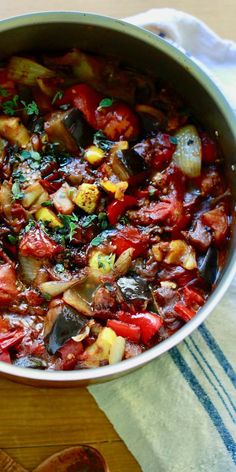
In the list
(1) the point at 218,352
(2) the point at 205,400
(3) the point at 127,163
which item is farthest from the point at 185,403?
(3) the point at 127,163

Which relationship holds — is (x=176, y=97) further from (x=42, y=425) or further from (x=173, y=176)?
(x=42, y=425)

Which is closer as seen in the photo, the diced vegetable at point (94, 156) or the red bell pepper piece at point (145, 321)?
the red bell pepper piece at point (145, 321)

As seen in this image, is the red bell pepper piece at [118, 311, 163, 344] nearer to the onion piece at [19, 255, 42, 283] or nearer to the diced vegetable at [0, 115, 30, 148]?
the onion piece at [19, 255, 42, 283]

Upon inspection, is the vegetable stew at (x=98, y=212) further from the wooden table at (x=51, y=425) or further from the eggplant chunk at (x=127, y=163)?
the wooden table at (x=51, y=425)

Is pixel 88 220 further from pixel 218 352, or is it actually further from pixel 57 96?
pixel 218 352

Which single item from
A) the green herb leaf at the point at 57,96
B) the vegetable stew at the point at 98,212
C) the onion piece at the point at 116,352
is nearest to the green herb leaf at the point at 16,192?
the vegetable stew at the point at 98,212
